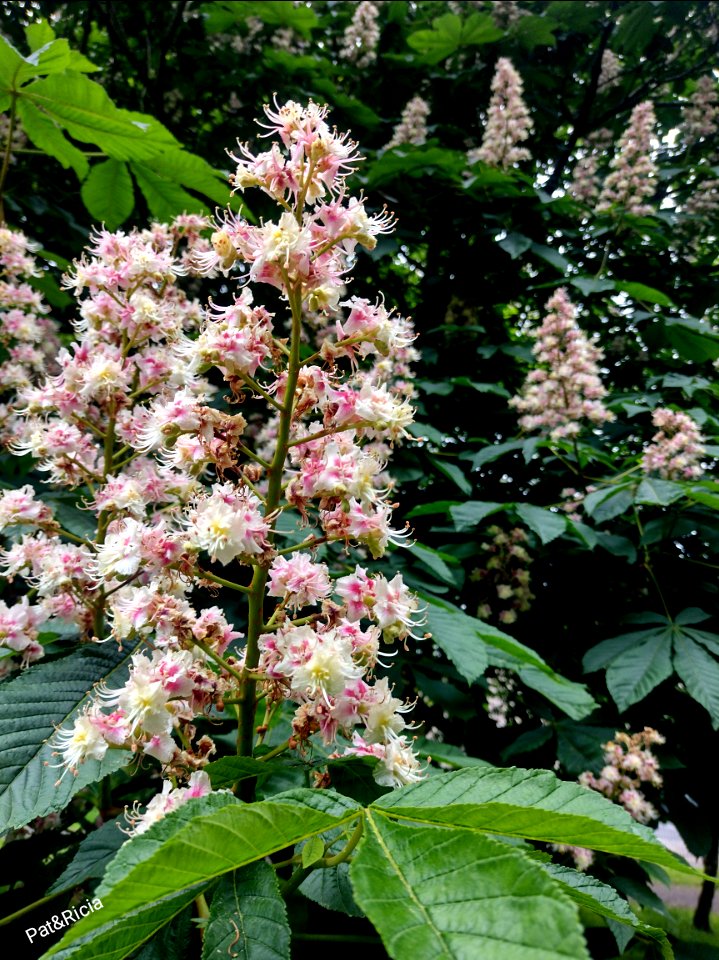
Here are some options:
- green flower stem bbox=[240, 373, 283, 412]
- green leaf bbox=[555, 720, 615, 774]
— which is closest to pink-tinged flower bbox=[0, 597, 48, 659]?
green flower stem bbox=[240, 373, 283, 412]

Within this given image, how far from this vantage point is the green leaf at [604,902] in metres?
0.70

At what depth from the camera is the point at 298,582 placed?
1.03m

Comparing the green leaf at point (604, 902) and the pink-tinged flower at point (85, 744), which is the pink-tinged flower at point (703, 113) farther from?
the pink-tinged flower at point (85, 744)

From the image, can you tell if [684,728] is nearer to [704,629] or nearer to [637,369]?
[704,629]

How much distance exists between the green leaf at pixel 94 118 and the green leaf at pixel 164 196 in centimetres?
15

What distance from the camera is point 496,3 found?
468 centimetres

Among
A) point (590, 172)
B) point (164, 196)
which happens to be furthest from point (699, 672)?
point (590, 172)

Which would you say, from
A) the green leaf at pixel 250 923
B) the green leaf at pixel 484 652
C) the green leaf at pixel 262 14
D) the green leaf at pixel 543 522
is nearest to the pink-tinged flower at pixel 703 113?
the green leaf at pixel 262 14

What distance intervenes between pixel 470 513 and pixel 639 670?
2.50 feet

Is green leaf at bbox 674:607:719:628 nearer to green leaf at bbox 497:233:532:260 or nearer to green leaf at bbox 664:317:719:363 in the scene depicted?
green leaf at bbox 664:317:719:363

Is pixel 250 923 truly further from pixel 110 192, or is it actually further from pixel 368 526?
pixel 110 192

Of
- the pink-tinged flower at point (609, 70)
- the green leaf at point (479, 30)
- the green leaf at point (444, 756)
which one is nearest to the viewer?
the green leaf at point (444, 756)

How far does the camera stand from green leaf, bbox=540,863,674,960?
695 mm

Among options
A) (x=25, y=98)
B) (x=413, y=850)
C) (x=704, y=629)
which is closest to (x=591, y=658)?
(x=704, y=629)
